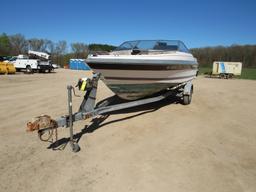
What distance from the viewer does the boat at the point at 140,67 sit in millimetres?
5340

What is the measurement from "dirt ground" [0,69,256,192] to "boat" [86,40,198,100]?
0.80m

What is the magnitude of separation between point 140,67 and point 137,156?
2.29 m

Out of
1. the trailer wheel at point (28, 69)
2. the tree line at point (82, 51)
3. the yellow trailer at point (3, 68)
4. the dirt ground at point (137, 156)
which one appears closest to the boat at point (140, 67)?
the dirt ground at point (137, 156)

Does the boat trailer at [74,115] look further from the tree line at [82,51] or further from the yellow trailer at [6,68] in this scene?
the tree line at [82,51]

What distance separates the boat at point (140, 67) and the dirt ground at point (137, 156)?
80 cm

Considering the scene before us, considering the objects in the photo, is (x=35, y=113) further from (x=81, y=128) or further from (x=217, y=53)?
(x=217, y=53)

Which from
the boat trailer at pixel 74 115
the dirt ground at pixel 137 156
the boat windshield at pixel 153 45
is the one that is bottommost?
the dirt ground at pixel 137 156

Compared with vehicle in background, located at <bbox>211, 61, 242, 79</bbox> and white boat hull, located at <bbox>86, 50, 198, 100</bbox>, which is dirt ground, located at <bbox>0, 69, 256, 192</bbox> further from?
vehicle in background, located at <bbox>211, 61, 242, 79</bbox>

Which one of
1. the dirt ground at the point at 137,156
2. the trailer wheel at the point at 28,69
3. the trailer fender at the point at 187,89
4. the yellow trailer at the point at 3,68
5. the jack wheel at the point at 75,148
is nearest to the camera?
the dirt ground at the point at 137,156

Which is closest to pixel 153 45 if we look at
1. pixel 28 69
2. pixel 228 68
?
pixel 28 69

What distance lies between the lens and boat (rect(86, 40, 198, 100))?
534cm

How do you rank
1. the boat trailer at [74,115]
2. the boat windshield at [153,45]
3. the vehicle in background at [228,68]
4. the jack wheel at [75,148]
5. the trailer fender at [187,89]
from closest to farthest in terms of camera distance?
the boat trailer at [74,115]
the jack wheel at [75,148]
the boat windshield at [153,45]
the trailer fender at [187,89]
the vehicle in background at [228,68]

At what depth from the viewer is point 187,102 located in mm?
7691

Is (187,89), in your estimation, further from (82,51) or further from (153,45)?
(82,51)
